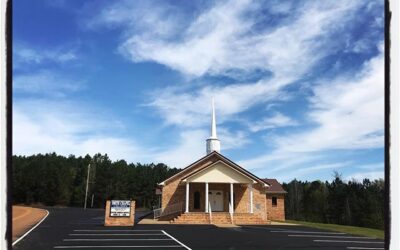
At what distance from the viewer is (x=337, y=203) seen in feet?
250

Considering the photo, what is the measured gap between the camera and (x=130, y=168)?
9312 cm

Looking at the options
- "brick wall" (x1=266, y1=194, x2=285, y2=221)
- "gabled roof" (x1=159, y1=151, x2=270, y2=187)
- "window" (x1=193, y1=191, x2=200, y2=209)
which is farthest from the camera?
→ "brick wall" (x1=266, y1=194, x2=285, y2=221)

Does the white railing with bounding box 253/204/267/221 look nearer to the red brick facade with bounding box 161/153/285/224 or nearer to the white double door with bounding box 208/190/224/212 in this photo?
the red brick facade with bounding box 161/153/285/224

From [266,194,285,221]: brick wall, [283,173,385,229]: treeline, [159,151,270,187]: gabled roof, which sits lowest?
[283,173,385,229]: treeline

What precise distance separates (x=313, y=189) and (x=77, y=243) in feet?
266

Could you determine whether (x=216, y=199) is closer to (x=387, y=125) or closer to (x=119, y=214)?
(x=119, y=214)

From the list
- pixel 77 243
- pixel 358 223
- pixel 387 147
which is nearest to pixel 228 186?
pixel 77 243

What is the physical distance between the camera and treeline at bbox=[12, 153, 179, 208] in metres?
73.9

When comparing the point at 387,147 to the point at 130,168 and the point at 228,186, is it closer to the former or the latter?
the point at 228,186

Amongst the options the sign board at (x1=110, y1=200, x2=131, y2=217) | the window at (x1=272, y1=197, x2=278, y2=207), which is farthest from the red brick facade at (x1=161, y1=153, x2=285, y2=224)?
the sign board at (x1=110, y1=200, x2=131, y2=217)

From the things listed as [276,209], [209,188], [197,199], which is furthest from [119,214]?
[276,209]

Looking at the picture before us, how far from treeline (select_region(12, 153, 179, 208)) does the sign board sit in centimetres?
5018

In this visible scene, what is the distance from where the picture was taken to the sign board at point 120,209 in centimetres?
2425

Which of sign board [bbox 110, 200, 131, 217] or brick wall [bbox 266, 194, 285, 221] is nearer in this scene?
sign board [bbox 110, 200, 131, 217]
